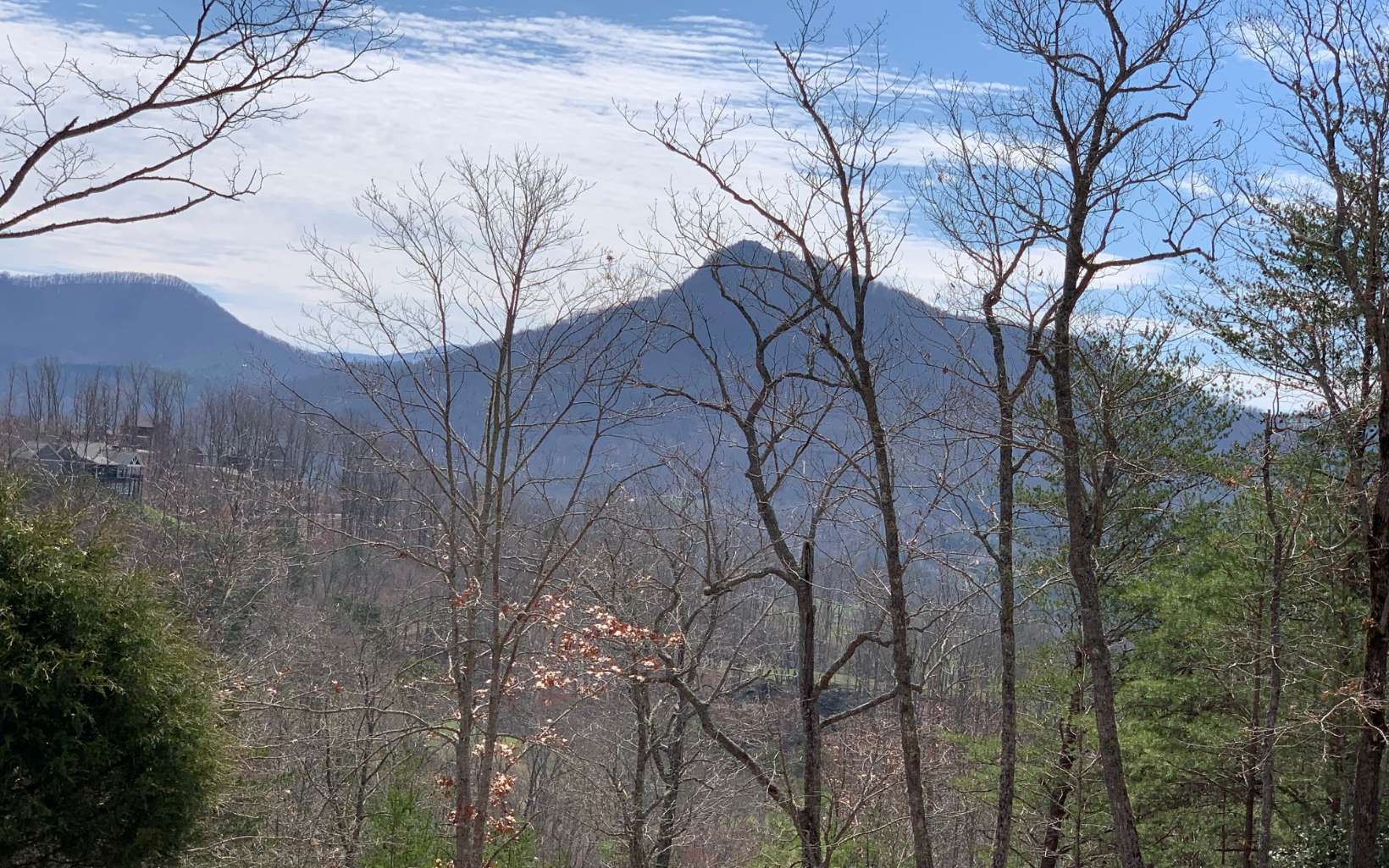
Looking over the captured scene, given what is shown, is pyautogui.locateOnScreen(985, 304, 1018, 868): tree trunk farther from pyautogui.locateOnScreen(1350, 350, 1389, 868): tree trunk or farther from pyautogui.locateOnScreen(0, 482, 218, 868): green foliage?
pyautogui.locateOnScreen(0, 482, 218, 868): green foliage

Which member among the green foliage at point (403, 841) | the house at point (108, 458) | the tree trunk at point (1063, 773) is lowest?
the green foliage at point (403, 841)

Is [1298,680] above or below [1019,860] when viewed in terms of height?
above

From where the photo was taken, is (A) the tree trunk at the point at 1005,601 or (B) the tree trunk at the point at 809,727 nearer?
(B) the tree trunk at the point at 809,727

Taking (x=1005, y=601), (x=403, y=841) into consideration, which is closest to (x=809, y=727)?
(x=1005, y=601)

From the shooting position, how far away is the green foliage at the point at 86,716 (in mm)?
4965

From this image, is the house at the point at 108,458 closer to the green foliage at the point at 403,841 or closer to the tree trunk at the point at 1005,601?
the green foliage at the point at 403,841

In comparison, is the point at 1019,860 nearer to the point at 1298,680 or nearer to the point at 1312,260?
the point at 1298,680

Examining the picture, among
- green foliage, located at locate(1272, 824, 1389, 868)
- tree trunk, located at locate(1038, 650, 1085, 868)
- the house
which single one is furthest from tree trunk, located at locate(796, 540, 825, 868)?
the house

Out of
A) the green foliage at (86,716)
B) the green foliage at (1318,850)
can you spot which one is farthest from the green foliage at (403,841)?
the green foliage at (1318,850)

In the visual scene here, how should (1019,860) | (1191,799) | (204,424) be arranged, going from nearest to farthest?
(1191,799), (1019,860), (204,424)

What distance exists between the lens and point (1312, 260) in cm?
1198

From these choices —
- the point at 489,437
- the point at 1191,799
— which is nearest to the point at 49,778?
the point at 489,437

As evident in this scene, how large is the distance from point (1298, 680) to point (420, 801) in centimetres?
1563

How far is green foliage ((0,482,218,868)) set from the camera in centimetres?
496
